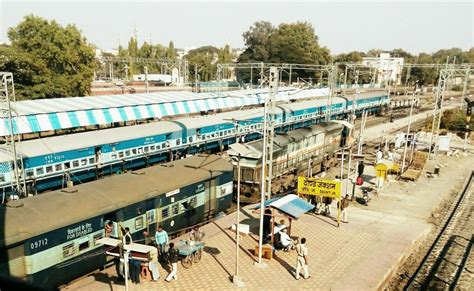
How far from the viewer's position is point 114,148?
86.0ft

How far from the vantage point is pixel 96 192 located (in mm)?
15414

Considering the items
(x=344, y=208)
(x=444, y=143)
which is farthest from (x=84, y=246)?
(x=444, y=143)

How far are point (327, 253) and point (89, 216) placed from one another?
33.1 feet

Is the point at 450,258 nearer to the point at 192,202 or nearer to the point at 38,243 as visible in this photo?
the point at 192,202

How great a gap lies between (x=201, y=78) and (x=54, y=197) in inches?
4525

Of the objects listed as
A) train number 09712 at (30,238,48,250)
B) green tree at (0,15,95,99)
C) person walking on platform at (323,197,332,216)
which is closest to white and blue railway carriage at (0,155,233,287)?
train number 09712 at (30,238,48,250)

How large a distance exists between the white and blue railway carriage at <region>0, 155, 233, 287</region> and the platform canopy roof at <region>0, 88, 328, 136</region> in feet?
38.5

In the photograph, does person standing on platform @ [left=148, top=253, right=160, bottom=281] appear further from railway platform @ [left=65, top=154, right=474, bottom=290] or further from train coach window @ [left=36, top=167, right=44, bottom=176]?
train coach window @ [left=36, top=167, right=44, bottom=176]

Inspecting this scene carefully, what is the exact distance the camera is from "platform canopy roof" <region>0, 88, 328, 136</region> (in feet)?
104

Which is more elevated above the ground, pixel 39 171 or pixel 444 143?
pixel 39 171

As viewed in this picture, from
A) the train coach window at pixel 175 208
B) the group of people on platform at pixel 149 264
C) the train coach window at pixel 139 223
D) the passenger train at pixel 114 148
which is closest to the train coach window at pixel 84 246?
the group of people on platform at pixel 149 264

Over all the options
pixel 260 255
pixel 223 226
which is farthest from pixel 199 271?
pixel 223 226

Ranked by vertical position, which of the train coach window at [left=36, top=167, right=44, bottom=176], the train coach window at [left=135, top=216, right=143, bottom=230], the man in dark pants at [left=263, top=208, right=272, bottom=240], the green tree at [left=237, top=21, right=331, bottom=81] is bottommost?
the man in dark pants at [left=263, top=208, right=272, bottom=240]

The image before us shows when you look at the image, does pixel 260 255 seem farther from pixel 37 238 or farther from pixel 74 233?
pixel 37 238
